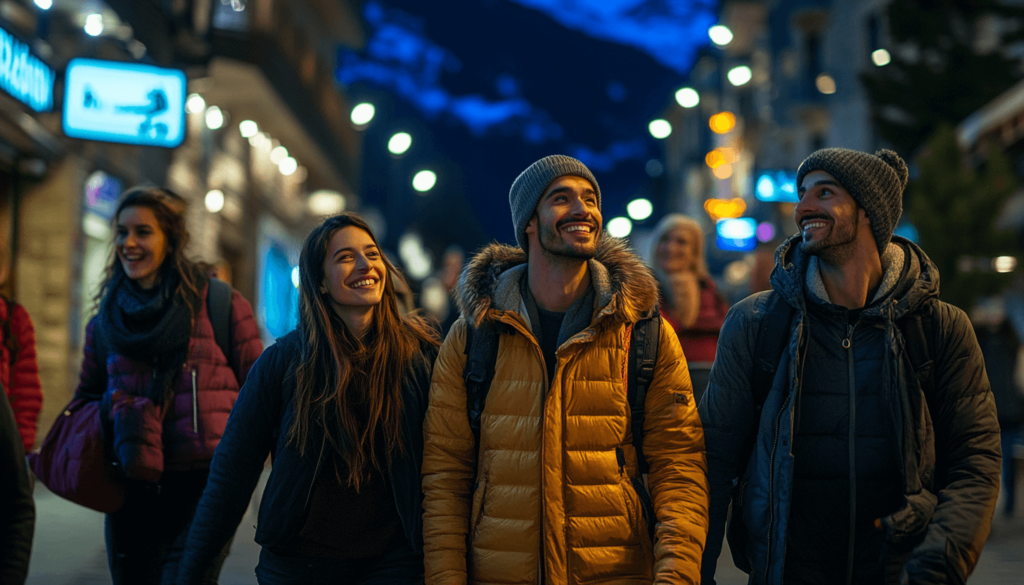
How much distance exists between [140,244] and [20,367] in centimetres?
105

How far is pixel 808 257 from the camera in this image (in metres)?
3.82

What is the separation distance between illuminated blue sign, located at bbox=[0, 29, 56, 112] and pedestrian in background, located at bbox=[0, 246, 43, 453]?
5550mm

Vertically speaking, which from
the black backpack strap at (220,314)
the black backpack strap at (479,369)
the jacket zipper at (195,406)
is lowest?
the jacket zipper at (195,406)

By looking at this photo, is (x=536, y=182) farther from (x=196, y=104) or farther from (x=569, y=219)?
(x=196, y=104)

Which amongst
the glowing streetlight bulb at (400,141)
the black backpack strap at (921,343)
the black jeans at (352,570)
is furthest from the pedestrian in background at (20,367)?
the glowing streetlight bulb at (400,141)

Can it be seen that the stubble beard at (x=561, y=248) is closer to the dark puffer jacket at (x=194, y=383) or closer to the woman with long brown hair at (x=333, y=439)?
the woman with long brown hair at (x=333, y=439)

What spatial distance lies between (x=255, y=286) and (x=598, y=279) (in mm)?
22140

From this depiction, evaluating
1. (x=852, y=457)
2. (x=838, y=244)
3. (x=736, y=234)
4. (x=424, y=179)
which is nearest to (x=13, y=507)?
(x=852, y=457)

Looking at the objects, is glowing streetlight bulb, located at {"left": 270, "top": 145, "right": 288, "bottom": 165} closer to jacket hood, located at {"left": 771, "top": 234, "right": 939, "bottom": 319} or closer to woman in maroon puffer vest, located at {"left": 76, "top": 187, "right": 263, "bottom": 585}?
woman in maroon puffer vest, located at {"left": 76, "top": 187, "right": 263, "bottom": 585}

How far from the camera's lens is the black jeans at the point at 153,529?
440cm

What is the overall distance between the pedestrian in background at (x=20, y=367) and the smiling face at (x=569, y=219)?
2.88 m

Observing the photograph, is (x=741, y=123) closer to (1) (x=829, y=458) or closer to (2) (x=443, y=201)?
(2) (x=443, y=201)

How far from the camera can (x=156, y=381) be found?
177 inches

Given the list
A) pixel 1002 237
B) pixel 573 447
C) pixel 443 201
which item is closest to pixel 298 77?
pixel 1002 237
